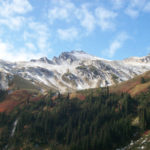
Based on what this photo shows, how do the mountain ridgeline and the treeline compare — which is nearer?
the mountain ridgeline

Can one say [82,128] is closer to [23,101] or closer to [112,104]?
[112,104]

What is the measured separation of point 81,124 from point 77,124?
14.9 feet

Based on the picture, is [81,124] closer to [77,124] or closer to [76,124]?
[77,124]

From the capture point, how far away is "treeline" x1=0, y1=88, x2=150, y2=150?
8294cm

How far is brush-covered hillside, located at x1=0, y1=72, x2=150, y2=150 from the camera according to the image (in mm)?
82688

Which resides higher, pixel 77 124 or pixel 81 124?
pixel 81 124

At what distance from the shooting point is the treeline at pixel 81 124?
272ft

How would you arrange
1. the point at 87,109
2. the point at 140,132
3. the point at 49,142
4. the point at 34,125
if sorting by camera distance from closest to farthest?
the point at 140,132 → the point at 49,142 → the point at 34,125 → the point at 87,109

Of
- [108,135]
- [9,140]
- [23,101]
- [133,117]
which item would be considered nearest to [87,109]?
[133,117]

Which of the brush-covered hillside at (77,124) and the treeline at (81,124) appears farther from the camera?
the treeline at (81,124)

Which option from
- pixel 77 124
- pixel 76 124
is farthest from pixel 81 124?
pixel 76 124

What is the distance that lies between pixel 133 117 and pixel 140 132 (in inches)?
924

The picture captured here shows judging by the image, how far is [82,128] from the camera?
4245 inches

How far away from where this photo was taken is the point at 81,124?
113062 mm
